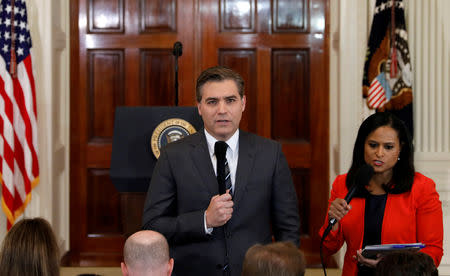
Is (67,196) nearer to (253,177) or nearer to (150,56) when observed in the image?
(150,56)

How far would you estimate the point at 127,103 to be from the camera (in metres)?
4.92

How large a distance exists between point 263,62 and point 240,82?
8.12 feet

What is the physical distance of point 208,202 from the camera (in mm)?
2414

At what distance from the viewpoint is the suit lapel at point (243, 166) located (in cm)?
240

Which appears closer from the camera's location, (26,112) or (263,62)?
(26,112)

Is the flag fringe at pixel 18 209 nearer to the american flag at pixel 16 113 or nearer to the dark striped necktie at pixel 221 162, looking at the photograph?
the american flag at pixel 16 113

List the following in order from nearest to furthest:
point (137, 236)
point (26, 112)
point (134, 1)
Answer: point (137, 236) → point (26, 112) → point (134, 1)

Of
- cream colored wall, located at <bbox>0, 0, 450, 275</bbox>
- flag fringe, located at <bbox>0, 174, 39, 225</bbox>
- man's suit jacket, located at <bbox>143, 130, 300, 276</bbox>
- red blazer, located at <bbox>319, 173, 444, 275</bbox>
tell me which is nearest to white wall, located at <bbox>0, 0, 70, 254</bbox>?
cream colored wall, located at <bbox>0, 0, 450, 275</bbox>

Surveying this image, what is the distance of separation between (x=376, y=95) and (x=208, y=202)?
2.25 m

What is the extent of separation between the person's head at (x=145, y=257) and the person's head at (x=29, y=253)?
235 mm

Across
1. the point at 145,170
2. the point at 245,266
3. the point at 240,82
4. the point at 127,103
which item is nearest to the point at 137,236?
the point at 245,266

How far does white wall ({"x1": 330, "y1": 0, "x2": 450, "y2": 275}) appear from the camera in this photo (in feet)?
14.3

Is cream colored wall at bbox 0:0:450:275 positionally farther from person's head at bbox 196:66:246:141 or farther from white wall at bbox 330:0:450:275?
person's head at bbox 196:66:246:141

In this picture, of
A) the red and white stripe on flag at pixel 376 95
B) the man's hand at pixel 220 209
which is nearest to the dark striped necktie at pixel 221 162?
the man's hand at pixel 220 209
